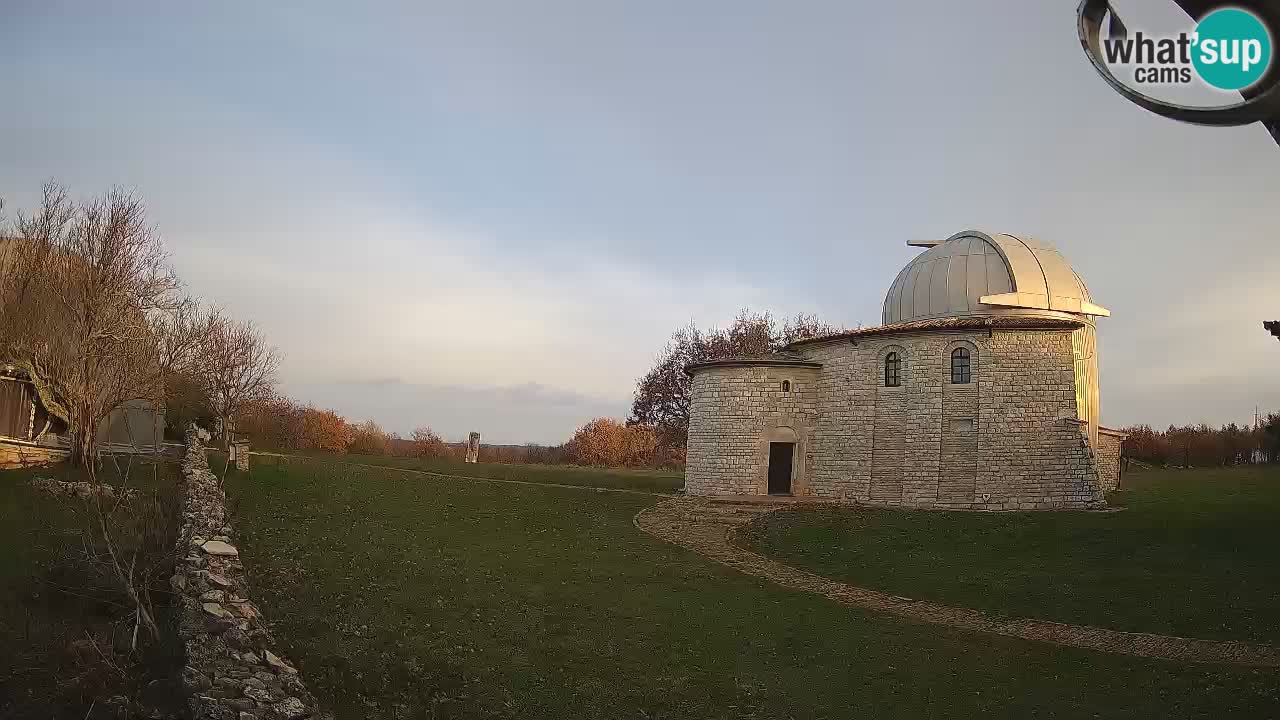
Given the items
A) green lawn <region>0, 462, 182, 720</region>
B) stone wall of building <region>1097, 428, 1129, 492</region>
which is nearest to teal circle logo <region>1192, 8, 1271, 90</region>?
green lawn <region>0, 462, 182, 720</region>

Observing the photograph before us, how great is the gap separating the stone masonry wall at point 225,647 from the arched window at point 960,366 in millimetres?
19145

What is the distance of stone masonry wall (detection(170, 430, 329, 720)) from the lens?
6398mm

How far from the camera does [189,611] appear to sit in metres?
8.61

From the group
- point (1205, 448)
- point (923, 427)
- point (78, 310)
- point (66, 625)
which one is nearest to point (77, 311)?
point (78, 310)

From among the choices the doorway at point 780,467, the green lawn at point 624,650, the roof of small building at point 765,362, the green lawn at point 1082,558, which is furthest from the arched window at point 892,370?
the green lawn at point 624,650

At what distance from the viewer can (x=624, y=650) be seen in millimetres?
9891

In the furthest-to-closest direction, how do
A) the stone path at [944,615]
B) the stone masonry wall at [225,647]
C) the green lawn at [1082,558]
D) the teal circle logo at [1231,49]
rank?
the green lawn at [1082,558] < the stone path at [944,615] < the stone masonry wall at [225,647] < the teal circle logo at [1231,49]

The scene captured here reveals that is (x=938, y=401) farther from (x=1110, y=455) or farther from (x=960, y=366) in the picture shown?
(x=1110, y=455)

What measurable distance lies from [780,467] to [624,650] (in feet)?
55.7

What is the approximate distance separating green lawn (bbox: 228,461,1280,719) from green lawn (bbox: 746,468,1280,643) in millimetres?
2467

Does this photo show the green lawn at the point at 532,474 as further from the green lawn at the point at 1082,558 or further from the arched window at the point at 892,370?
the green lawn at the point at 1082,558

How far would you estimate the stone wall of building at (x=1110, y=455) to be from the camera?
27.3 metres

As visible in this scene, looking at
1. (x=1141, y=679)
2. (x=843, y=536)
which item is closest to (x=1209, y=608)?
(x=1141, y=679)

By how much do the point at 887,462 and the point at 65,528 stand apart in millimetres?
20022
